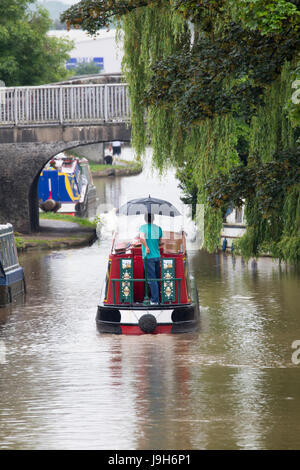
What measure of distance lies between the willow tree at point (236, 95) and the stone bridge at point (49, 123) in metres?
12.9

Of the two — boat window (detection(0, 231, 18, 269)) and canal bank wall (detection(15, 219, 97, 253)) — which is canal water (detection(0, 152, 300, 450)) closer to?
boat window (detection(0, 231, 18, 269))

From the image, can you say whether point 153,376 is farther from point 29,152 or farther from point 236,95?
point 29,152

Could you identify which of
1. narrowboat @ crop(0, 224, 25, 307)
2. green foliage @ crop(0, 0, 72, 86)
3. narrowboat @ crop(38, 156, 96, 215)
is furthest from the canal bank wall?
green foliage @ crop(0, 0, 72, 86)

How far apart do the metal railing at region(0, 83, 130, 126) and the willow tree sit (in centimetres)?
1289

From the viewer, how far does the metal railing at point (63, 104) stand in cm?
3198

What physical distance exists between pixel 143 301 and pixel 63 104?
15567 millimetres

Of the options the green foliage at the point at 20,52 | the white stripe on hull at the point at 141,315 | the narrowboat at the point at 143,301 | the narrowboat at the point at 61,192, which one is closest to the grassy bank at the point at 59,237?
the narrowboat at the point at 61,192

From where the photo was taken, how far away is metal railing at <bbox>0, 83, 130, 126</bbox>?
31977 mm

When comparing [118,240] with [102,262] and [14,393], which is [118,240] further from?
[102,262]

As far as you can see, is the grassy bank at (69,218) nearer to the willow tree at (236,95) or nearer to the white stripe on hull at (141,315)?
the willow tree at (236,95)

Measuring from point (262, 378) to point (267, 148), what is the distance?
4024 mm

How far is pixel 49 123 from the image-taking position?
32.6 metres

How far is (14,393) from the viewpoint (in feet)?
46.8
